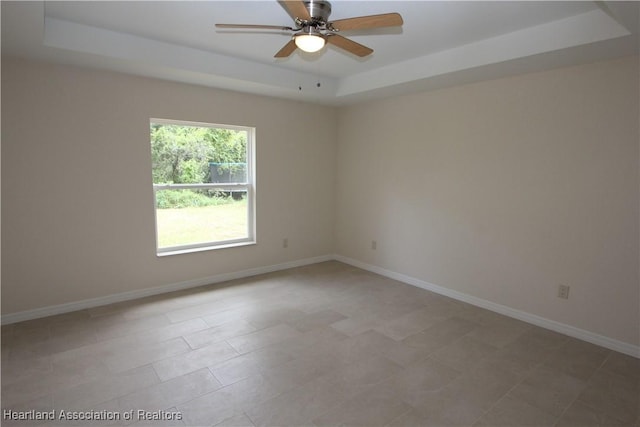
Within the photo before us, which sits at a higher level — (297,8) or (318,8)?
(318,8)

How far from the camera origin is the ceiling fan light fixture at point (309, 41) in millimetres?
2135

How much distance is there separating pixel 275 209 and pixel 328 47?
7.12 feet

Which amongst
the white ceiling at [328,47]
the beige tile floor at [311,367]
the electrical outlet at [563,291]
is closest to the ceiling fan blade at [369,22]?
the white ceiling at [328,47]

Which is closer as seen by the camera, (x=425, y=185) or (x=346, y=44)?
(x=346, y=44)

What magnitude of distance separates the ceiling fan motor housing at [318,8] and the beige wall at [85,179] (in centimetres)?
208

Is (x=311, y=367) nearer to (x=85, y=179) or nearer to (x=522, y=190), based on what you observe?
(x=522, y=190)

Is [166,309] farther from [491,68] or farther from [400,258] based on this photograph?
[491,68]

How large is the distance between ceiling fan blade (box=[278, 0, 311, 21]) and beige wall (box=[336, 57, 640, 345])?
2.21 m

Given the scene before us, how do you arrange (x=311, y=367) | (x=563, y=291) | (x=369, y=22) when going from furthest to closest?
(x=563, y=291), (x=311, y=367), (x=369, y=22)

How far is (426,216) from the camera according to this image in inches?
160

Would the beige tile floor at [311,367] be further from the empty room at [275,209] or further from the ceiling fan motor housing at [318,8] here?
the ceiling fan motor housing at [318,8]

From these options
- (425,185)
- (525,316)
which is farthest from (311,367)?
(425,185)

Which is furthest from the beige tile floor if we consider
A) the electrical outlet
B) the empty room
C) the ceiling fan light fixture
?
the ceiling fan light fixture

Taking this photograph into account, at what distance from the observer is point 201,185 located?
4047 millimetres
